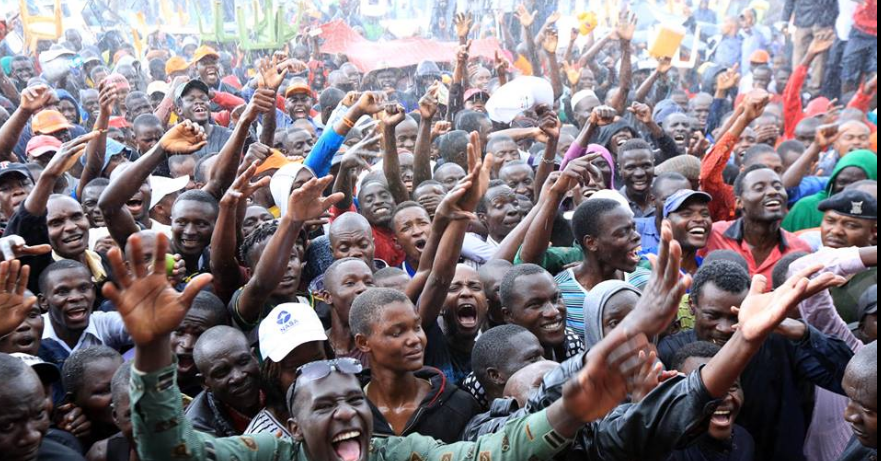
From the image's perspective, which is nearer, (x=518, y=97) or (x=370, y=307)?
(x=370, y=307)

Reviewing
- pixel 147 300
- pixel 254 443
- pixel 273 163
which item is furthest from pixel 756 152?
pixel 147 300

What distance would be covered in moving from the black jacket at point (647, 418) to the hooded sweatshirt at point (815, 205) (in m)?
3.26

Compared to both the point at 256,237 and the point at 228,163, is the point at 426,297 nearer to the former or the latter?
the point at 256,237

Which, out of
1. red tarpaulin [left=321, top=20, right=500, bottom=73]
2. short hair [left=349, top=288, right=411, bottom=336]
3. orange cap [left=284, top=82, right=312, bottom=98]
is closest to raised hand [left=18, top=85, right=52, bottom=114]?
short hair [left=349, top=288, right=411, bottom=336]

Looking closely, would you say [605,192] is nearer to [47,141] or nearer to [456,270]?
[456,270]

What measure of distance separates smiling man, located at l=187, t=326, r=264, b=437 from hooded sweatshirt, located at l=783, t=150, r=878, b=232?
11.5 feet

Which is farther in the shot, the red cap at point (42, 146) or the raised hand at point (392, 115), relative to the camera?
the red cap at point (42, 146)

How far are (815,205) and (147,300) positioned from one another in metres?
4.37

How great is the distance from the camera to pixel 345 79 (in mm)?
9602

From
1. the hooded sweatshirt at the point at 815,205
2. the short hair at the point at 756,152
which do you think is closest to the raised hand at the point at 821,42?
the short hair at the point at 756,152

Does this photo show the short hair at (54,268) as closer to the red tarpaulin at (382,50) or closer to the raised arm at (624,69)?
the raised arm at (624,69)

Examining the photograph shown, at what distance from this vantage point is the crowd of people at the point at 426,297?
2480 mm

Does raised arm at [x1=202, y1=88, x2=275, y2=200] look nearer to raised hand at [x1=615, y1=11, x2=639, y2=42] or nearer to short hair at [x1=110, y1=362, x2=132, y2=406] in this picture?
short hair at [x1=110, y1=362, x2=132, y2=406]

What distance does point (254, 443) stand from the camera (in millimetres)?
2555
